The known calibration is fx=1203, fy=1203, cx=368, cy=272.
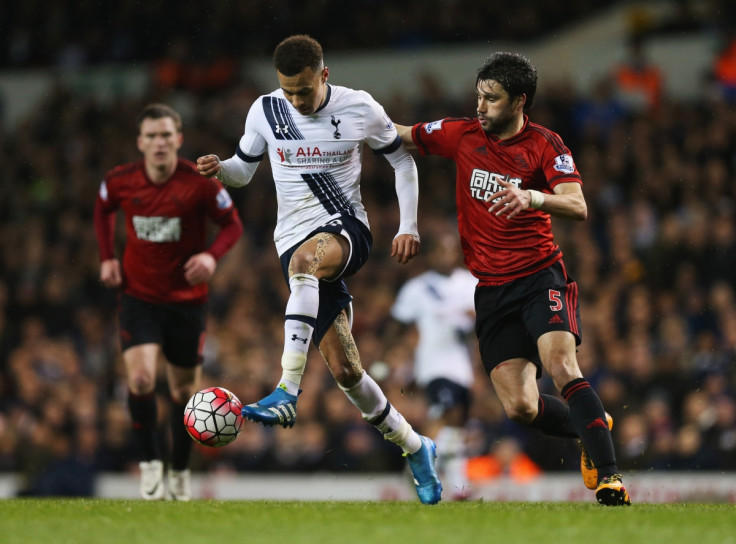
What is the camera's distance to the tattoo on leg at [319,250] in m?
7.18

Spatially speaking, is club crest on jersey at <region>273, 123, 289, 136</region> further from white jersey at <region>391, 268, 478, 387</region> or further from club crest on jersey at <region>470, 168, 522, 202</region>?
white jersey at <region>391, 268, 478, 387</region>

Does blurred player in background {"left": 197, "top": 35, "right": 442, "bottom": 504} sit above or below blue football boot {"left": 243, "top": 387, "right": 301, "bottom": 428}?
above

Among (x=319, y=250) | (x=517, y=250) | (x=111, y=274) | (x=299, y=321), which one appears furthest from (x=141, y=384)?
(x=517, y=250)

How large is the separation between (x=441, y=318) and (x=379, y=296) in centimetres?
349

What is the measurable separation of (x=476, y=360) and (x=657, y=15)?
23.4 ft

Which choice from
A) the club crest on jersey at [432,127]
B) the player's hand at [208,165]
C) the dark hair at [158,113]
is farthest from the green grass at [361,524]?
the dark hair at [158,113]

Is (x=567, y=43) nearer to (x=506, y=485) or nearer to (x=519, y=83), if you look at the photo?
(x=506, y=485)

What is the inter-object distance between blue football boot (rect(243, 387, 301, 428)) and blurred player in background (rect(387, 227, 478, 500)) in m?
4.30

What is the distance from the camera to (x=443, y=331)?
11430 mm

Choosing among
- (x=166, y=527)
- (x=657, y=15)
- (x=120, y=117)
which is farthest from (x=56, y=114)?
(x=166, y=527)

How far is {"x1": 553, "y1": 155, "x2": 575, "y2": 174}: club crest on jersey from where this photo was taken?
7109 mm

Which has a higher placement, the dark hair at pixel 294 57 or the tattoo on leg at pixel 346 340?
the dark hair at pixel 294 57

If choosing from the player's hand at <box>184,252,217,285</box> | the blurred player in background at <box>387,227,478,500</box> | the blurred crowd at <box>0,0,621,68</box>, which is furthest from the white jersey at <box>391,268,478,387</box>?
the blurred crowd at <box>0,0,621,68</box>

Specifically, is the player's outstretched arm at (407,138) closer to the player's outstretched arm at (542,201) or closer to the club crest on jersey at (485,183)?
the club crest on jersey at (485,183)
